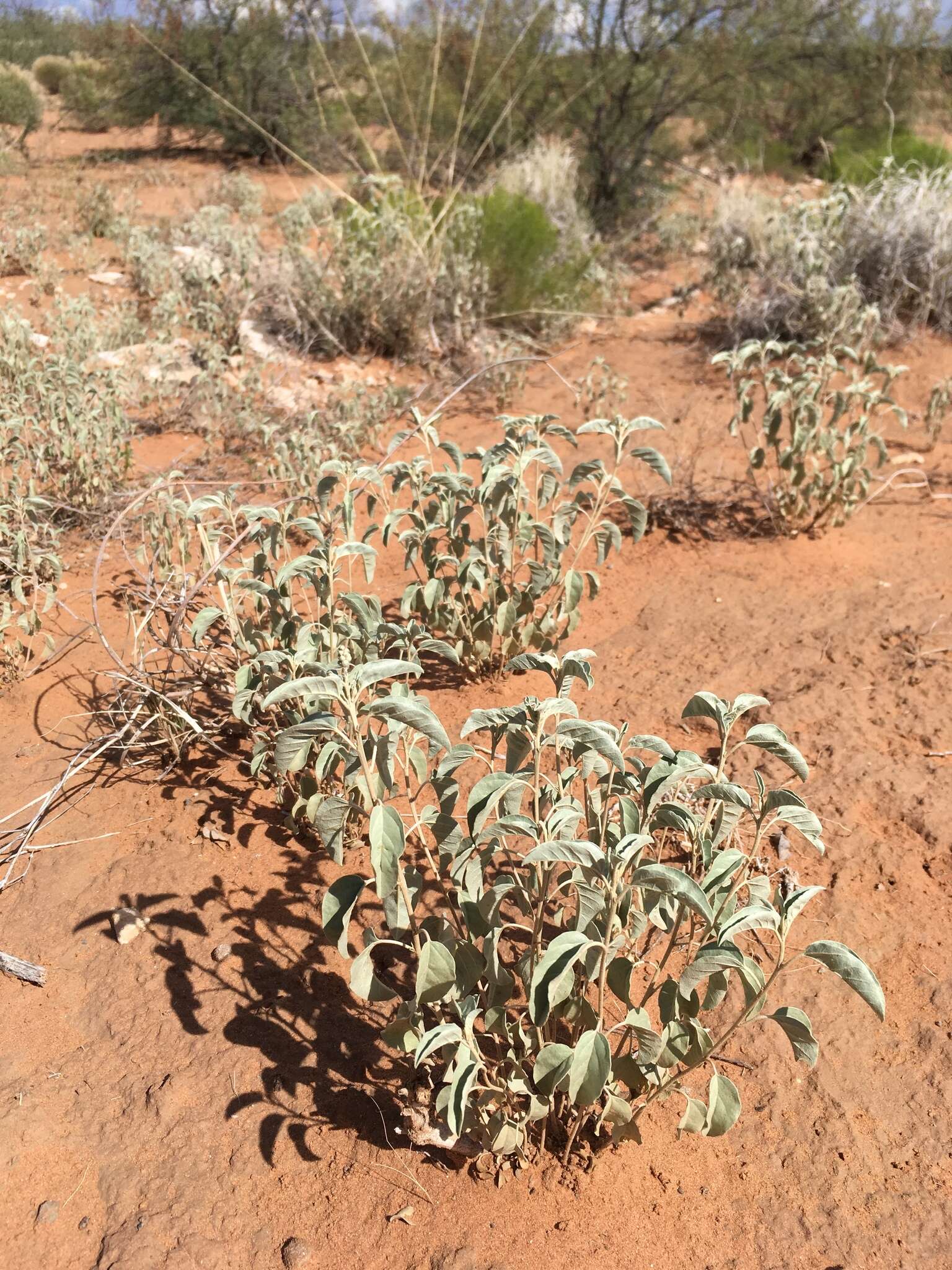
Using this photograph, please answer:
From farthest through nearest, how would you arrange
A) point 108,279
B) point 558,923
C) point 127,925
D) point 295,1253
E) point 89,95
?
1. point 89,95
2. point 108,279
3. point 127,925
4. point 558,923
5. point 295,1253

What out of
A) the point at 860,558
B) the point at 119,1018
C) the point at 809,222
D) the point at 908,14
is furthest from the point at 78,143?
the point at 119,1018

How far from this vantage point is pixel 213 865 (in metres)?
2.38

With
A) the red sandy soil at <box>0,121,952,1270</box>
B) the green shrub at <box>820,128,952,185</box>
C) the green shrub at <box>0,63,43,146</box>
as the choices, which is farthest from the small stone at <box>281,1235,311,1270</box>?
the green shrub at <box>0,63,43,146</box>

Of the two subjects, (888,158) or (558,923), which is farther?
(888,158)

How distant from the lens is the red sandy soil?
1665 millimetres

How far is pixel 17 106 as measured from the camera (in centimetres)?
1054

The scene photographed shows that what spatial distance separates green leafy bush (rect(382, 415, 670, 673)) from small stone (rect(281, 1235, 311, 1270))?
5.19 ft

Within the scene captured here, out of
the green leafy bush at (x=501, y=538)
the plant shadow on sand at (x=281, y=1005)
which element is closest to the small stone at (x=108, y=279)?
the green leafy bush at (x=501, y=538)

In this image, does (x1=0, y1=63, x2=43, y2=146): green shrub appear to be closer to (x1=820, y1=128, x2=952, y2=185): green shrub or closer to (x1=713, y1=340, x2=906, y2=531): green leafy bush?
(x1=820, y1=128, x2=952, y2=185): green shrub

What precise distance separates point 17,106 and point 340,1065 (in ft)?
39.7

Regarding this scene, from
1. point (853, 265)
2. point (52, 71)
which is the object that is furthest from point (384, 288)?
point (52, 71)

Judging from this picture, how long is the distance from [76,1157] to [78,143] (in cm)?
1344

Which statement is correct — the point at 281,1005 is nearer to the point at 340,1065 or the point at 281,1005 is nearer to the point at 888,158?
the point at 340,1065

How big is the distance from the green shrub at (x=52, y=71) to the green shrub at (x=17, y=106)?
1.17 m
